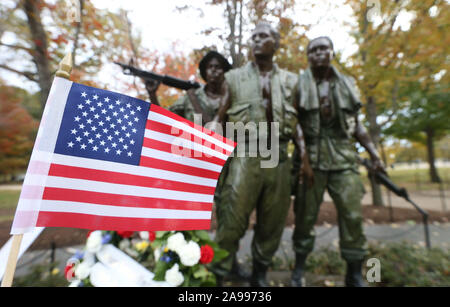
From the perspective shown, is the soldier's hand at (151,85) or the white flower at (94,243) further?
the soldier's hand at (151,85)

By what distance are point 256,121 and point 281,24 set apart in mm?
2286

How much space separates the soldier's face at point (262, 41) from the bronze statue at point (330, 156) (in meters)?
0.60

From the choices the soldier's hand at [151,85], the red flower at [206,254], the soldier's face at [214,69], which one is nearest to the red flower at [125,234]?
the red flower at [206,254]

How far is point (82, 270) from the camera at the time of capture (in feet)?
7.70

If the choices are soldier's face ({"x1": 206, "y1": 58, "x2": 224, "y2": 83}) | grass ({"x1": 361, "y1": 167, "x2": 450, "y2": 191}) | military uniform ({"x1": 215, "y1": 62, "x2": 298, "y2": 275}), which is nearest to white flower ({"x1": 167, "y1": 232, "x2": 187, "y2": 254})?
military uniform ({"x1": 215, "y1": 62, "x2": 298, "y2": 275})

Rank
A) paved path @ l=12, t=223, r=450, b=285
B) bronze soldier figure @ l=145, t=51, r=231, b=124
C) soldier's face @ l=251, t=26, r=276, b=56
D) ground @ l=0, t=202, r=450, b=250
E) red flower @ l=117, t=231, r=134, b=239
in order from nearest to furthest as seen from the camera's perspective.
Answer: soldier's face @ l=251, t=26, r=276, b=56
red flower @ l=117, t=231, r=134, b=239
bronze soldier figure @ l=145, t=51, r=231, b=124
paved path @ l=12, t=223, r=450, b=285
ground @ l=0, t=202, r=450, b=250

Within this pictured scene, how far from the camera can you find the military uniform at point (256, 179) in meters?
2.63

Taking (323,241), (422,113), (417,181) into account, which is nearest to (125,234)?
(323,241)

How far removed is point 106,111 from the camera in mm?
1394

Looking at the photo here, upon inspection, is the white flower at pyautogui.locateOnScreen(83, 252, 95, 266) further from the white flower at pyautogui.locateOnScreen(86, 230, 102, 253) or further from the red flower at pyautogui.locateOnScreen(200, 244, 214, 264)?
the red flower at pyautogui.locateOnScreen(200, 244, 214, 264)

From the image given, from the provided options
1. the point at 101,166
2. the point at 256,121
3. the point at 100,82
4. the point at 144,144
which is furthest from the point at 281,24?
the point at 101,166

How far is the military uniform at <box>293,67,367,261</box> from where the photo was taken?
9.38 feet

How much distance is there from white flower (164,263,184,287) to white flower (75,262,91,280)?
83 centimetres

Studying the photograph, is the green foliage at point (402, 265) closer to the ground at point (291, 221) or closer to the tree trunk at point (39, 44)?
the ground at point (291, 221)
